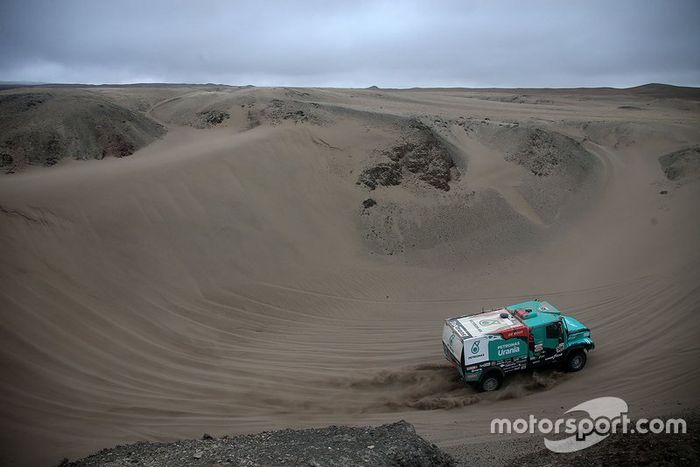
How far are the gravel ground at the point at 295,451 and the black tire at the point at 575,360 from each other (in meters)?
5.06

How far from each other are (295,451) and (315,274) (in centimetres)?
962

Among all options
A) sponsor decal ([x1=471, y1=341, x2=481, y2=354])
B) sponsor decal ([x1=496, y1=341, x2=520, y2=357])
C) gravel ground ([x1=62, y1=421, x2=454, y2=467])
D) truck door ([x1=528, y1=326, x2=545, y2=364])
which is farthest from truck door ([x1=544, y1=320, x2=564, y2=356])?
gravel ground ([x1=62, y1=421, x2=454, y2=467])

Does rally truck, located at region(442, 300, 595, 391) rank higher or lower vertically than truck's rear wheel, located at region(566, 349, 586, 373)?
higher

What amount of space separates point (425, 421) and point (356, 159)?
14.8 meters

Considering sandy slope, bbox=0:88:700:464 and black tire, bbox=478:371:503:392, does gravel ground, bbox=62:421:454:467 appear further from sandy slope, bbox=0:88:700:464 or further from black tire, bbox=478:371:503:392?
black tire, bbox=478:371:503:392

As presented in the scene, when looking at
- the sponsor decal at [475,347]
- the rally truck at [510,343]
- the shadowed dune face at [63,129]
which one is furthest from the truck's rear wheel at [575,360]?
the shadowed dune face at [63,129]

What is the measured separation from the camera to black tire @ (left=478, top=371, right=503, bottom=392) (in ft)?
36.8

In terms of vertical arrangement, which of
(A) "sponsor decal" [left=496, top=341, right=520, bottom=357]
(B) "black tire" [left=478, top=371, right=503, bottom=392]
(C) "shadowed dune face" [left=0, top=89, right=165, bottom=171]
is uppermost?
(C) "shadowed dune face" [left=0, top=89, right=165, bottom=171]

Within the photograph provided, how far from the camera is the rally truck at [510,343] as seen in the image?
11.0m

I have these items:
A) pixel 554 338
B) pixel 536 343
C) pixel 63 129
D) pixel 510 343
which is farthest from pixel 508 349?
pixel 63 129

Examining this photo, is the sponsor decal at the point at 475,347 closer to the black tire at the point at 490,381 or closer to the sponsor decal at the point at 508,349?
the sponsor decal at the point at 508,349

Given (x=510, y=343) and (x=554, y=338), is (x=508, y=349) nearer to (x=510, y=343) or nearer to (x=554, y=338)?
(x=510, y=343)

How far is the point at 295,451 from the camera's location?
8273 mm

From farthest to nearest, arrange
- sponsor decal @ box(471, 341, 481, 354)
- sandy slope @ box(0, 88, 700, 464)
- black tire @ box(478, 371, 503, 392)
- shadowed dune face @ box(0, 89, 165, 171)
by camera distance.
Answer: shadowed dune face @ box(0, 89, 165, 171) < black tire @ box(478, 371, 503, 392) < sandy slope @ box(0, 88, 700, 464) < sponsor decal @ box(471, 341, 481, 354)
